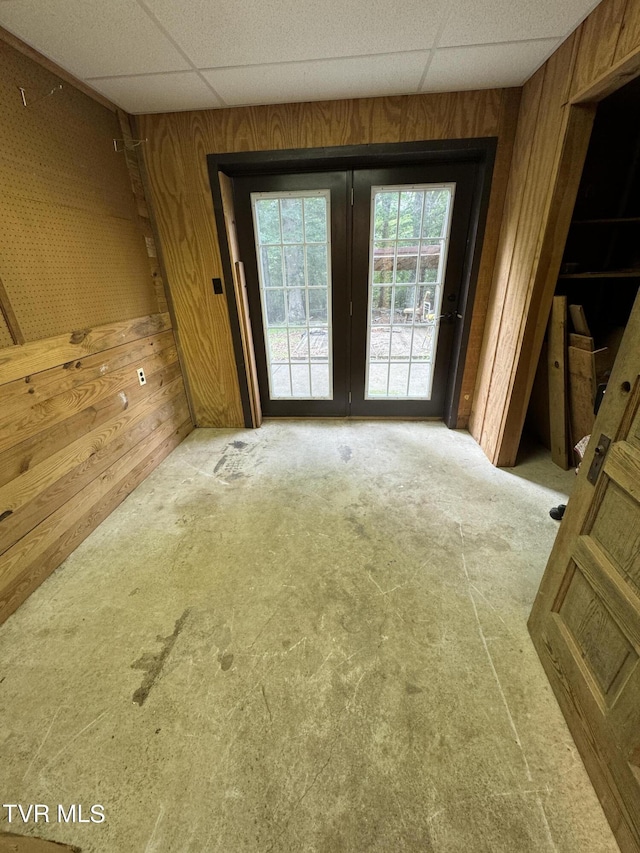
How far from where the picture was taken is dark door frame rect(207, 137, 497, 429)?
2200 mm

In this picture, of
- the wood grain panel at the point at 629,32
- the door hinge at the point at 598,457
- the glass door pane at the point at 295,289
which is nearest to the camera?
the door hinge at the point at 598,457

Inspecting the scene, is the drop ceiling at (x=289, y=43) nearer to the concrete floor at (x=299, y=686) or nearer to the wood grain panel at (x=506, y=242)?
the wood grain panel at (x=506, y=242)

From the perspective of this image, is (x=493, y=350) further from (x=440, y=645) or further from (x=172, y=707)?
(x=172, y=707)

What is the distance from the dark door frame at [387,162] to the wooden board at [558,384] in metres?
0.62

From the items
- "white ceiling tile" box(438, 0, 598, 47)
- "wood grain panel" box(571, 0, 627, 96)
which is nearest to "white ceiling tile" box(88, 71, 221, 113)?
"white ceiling tile" box(438, 0, 598, 47)

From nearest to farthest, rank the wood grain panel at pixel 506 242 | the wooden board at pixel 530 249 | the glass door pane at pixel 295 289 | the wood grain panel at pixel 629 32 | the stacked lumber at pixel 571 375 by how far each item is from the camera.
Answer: the wood grain panel at pixel 629 32
the wooden board at pixel 530 249
the wood grain panel at pixel 506 242
the stacked lumber at pixel 571 375
the glass door pane at pixel 295 289

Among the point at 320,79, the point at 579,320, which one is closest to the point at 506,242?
the point at 579,320

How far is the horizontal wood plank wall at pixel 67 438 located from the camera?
1.49 meters

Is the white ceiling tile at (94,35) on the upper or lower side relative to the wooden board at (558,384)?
upper

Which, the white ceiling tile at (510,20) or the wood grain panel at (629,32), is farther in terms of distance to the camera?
the white ceiling tile at (510,20)

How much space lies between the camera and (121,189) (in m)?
2.22

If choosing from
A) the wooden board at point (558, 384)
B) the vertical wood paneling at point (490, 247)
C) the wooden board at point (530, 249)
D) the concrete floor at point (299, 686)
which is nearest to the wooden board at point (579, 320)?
the wooden board at point (558, 384)

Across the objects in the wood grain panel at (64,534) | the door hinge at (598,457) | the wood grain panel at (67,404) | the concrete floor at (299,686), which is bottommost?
the concrete floor at (299,686)

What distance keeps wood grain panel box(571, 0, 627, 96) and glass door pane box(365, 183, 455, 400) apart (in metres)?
0.92
